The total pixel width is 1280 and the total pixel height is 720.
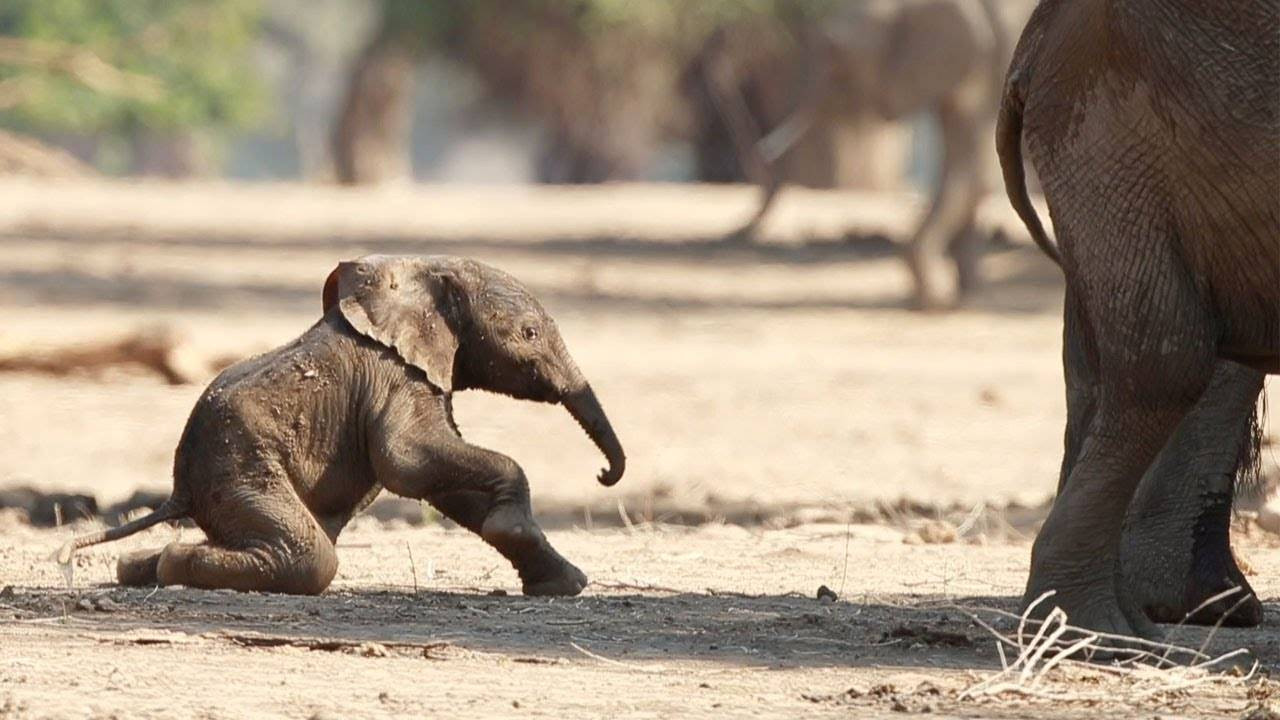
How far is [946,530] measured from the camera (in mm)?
7633

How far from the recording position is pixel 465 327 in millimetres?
6043

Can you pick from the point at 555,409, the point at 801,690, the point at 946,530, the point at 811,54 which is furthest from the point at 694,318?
the point at 801,690

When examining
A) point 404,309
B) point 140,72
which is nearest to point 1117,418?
point 404,309

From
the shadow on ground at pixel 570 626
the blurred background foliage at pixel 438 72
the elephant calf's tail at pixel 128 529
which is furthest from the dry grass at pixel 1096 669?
the blurred background foliage at pixel 438 72

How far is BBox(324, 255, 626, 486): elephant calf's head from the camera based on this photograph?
5883 millimetres

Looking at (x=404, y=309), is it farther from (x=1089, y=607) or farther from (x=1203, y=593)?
(x=1203, y=593)

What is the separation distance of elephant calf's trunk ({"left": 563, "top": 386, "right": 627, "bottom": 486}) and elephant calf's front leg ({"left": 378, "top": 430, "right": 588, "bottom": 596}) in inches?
13.9

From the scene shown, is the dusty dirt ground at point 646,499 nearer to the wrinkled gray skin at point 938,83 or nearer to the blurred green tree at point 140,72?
the wrinkled gray skin at point 938,83

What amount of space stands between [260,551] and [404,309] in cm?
69

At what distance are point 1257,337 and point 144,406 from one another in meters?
7.05

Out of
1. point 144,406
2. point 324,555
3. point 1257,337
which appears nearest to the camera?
point 1257,337

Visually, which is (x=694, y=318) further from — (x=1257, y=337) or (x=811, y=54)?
(x=1257, y=337)

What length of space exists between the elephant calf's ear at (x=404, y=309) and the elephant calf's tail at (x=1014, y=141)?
142 centimetres

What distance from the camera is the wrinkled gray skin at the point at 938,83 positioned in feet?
55.7
